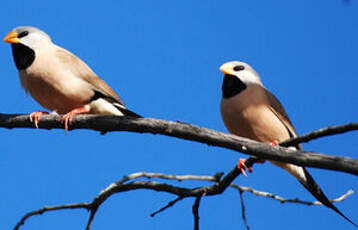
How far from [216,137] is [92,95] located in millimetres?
1663

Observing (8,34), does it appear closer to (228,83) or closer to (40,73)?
(40,73)

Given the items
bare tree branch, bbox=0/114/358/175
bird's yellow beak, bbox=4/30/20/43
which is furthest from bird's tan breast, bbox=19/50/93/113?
bare tree branch, bbox=0/114/358/175

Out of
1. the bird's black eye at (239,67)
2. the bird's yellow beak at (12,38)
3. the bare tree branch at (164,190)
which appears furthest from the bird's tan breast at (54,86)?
the bird's black eye at (239,67)

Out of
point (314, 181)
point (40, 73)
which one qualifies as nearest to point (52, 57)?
point (40, 73)

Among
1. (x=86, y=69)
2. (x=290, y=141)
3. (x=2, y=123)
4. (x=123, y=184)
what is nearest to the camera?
(x=290, y=141)

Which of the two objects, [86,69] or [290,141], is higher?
[86,69]

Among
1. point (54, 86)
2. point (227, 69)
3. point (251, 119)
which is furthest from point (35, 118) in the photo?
point (227, 69)

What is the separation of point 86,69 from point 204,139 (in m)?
1.92

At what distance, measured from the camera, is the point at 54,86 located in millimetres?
4223

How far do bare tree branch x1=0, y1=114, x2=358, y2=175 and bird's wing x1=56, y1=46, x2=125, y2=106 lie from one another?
0.75 m

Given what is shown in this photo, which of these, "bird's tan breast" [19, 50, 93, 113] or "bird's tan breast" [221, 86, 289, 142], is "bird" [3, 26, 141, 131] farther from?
"bird's tan breast" [221, 86, 289, 142]

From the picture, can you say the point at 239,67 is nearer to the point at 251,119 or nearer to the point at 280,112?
the point at 280,112

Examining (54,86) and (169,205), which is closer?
(169,205)

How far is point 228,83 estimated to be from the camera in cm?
471
